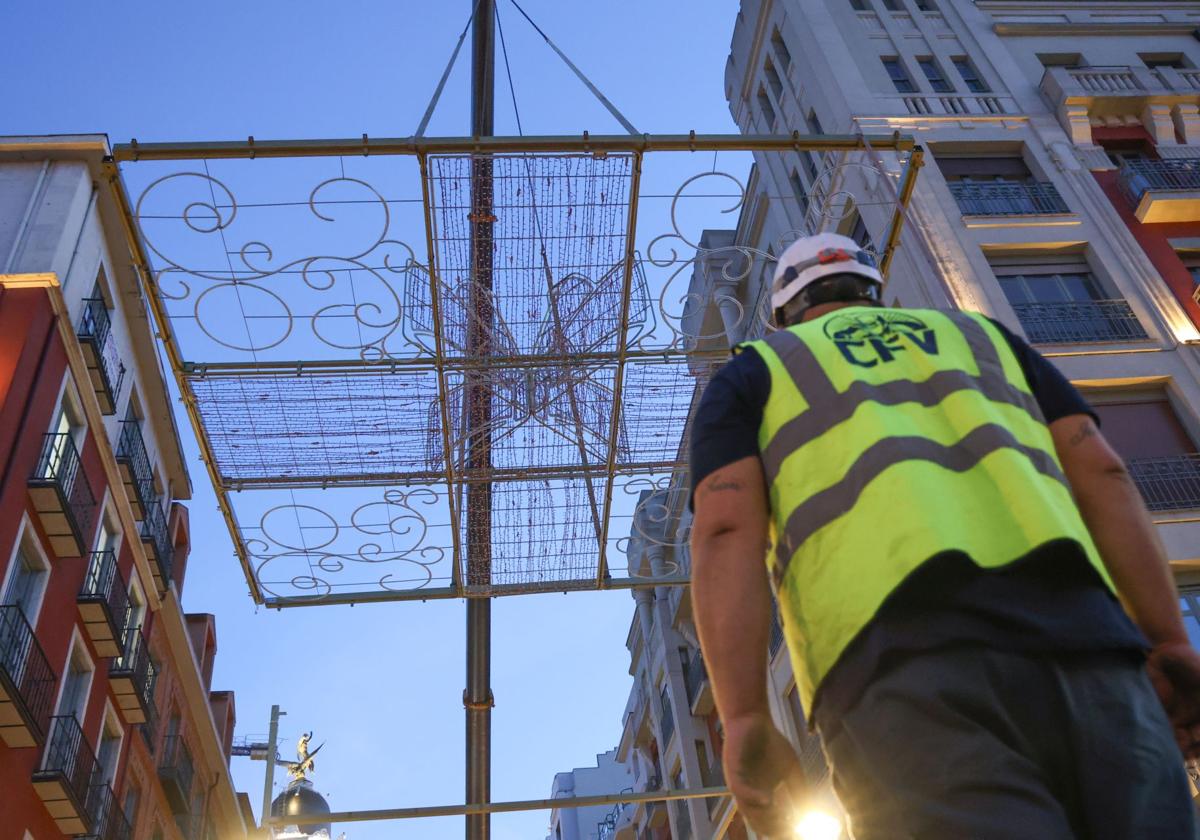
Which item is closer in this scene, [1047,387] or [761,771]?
[761,771]

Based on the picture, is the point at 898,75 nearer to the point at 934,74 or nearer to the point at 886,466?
the point at 934,74

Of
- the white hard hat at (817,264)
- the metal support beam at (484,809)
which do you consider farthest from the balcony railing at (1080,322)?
the white hard hat at (817,264)

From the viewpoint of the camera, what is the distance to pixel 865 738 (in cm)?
197

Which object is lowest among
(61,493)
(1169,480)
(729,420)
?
(729,420)

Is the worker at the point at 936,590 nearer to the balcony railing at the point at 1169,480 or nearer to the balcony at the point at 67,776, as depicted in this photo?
the balcony railing at the point at 1169,480

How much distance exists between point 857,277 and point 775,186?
22181 millimetres

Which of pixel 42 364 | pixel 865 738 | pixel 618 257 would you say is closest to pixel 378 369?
pixel 618 257

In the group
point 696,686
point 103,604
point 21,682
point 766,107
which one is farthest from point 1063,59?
point 21,682

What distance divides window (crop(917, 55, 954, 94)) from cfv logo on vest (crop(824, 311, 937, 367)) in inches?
871

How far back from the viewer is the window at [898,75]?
23281mm

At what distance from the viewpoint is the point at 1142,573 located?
2.39 meters

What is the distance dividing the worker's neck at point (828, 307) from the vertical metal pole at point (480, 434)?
495 centimetres

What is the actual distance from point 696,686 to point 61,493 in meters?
16.5

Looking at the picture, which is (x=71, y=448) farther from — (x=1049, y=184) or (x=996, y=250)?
(x=1049, y=184)
